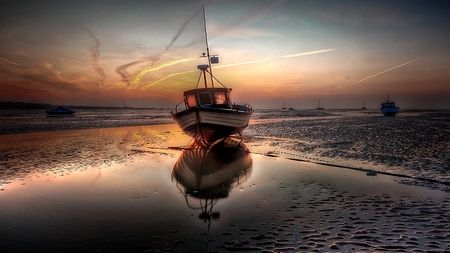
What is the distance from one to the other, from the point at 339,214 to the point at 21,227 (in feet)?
22.4

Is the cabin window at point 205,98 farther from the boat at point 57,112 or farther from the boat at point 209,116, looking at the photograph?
the boat at point 57,112

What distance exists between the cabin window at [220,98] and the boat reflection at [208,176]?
683 cm

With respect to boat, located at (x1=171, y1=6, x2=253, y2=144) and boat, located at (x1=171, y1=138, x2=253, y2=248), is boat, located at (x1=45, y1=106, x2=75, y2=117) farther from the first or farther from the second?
boat, located at (x1=171, y1=138, x2=253, y2=248)

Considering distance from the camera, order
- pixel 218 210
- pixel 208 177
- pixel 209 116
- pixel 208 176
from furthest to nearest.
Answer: pixel 209 116 → pixel 208 176 → pixel 208 177 → pixel 218 210

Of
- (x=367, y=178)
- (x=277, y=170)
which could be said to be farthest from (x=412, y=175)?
(x=277, y=170)

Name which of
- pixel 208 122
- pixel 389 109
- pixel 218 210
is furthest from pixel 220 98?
pixel 389 109

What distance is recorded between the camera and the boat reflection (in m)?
7.51

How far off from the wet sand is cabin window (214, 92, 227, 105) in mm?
10617

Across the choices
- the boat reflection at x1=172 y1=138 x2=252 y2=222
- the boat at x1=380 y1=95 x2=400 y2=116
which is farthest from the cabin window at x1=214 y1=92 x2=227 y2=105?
the boat at x1=380 y1=95 x2=400 y2=116

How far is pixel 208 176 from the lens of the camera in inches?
410

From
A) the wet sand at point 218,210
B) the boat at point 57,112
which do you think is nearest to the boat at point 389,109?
the wet sand at point 218,210

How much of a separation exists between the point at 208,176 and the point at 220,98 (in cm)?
1234

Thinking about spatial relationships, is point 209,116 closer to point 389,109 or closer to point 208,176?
point 208,176

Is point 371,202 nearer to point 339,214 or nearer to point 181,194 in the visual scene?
point 339,214
